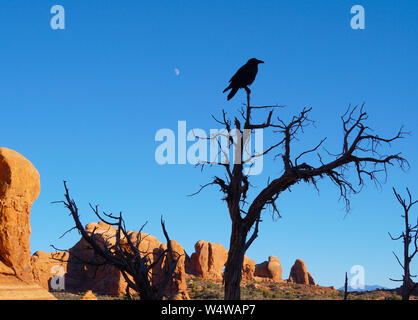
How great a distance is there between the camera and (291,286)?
193 feet

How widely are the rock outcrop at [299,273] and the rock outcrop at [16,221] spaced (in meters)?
45.2

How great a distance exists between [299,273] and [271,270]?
169 inches

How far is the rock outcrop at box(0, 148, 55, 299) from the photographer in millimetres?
28281

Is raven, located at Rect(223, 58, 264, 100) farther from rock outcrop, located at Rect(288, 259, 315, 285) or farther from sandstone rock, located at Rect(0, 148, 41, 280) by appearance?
rock outcrop, located at Rect(288, 259, 315, 285)

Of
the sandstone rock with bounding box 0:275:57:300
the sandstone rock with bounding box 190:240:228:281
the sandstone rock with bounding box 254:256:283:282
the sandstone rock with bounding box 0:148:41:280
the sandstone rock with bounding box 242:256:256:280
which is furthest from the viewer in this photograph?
the sandstone rock with bounding box 254:256:283:282

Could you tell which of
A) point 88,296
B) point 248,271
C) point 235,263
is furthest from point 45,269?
point 235,263

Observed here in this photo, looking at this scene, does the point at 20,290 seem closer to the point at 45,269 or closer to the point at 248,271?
the point at 45,269

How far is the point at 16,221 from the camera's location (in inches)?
1171

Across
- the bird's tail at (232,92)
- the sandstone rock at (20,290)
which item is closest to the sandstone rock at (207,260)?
the sandstone rock at (20,290)

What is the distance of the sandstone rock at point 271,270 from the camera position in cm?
6662

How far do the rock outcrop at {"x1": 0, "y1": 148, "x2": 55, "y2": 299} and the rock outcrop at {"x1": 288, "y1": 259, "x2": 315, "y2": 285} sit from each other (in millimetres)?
45246

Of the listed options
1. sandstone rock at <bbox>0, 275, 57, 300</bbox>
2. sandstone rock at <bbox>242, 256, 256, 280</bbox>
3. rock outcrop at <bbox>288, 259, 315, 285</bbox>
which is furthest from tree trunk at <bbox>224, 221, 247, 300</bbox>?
rock outcrop at <bbox>288, 259, 315, 285</bbox>
